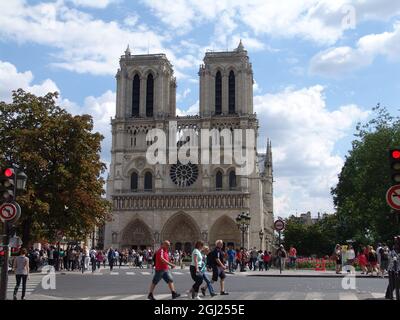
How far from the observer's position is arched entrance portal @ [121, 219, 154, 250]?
70.1 m

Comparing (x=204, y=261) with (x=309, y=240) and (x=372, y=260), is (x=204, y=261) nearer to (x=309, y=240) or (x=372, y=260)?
(x=372, y=260)

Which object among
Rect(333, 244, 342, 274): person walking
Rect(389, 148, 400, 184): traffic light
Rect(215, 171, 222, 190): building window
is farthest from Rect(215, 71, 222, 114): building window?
Rect(389, 148, 400, 184): traffic light

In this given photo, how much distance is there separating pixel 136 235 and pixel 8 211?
56.5 metres

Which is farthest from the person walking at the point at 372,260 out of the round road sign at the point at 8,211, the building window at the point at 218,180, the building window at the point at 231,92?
the building window at the point at 231,92

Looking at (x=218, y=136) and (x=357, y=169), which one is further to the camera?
(x=218, y=136)

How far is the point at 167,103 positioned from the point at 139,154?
745 centimetres

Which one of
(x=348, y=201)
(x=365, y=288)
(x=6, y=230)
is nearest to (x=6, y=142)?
(x=6, y=230)

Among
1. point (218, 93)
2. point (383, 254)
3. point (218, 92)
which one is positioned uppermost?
point (218, 92)

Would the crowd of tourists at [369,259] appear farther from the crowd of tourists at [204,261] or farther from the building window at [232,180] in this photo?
the building window at [232,180]

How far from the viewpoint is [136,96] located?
242 feet

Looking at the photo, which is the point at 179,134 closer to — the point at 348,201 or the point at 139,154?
the point at 139,154

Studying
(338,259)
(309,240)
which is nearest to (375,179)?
(338,259)

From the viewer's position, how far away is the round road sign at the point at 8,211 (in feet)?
48.4

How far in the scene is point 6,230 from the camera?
15.1 meters
